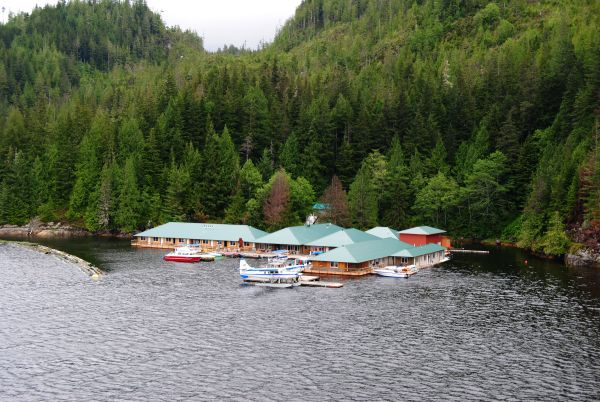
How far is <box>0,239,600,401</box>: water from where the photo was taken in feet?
139

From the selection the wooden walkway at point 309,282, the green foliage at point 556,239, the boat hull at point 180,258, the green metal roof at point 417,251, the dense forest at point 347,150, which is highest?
the dense forest at point 347,150

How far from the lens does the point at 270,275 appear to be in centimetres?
7919

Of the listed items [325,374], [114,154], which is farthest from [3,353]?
[114,154]

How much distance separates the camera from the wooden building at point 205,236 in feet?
359

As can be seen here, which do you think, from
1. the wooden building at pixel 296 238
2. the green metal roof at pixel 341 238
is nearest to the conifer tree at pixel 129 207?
the wooden building at pixel 296 238

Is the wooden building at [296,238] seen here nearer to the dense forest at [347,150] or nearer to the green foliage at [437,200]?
the dense forest at [347,150]

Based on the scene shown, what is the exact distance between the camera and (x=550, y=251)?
321ft

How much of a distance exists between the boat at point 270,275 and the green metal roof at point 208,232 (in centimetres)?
2875

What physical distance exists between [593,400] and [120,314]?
1669 inches

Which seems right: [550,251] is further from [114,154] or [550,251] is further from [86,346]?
[114,154]

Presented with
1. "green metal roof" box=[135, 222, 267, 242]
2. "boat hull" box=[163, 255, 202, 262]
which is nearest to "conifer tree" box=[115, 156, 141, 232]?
"green metal roof" box=[135, 222, 267, 242]

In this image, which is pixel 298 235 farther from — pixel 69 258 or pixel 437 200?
pixel 69 258

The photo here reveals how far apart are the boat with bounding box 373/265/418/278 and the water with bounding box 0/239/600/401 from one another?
2.46 meters

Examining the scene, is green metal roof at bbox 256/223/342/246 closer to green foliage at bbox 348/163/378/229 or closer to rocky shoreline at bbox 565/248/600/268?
green foliage at bbox 348/163/378/229
